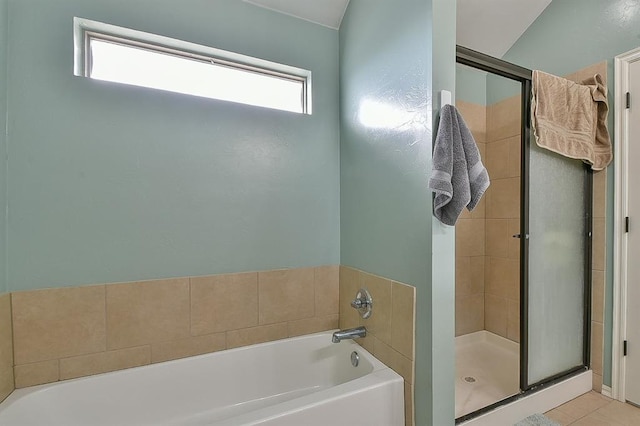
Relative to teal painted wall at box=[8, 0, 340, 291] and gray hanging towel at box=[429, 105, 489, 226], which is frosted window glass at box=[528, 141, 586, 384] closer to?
gray hanging towel at box=[429, 105, 489, 226]

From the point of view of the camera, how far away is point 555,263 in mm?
1837

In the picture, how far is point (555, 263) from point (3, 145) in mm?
3032

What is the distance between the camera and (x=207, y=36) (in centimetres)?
161

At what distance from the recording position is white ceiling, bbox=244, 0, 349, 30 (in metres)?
1.74

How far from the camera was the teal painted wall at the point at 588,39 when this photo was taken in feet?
5.88

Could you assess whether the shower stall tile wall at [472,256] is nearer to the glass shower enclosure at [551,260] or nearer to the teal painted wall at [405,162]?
the glass shower enclosure at [551,260]

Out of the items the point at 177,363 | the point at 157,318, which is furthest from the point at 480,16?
the point at 177,363

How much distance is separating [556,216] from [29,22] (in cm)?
303

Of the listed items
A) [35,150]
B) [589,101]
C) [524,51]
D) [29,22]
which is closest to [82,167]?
[35,150]

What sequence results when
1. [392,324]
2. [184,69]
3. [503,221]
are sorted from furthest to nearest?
[503,221]
[184,69]
[392,324]

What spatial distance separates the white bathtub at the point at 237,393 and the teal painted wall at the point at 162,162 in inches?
19.2

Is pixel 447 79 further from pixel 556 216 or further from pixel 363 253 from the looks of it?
pixel 556 216

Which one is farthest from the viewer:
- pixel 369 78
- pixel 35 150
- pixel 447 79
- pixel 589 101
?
pixel 589 101

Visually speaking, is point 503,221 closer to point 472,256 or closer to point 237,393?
point 472,256
